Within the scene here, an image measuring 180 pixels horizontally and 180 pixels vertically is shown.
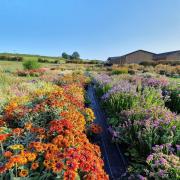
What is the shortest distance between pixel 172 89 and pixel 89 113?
385cm

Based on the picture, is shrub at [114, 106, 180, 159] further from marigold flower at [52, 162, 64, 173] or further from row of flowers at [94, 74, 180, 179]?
marigold flower at [52, 162, 64, 173]

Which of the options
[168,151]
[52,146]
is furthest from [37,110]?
[168,151]

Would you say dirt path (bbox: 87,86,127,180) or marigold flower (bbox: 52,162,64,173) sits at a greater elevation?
marigold flower (bbox: 52,162,64,173)

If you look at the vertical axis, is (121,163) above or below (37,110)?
below

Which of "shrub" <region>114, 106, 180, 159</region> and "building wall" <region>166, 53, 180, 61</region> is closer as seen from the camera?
"shrub" <region>114, 106, 180, 159</region>

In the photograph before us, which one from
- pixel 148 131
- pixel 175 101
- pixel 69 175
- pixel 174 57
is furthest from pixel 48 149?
pixel 174 57

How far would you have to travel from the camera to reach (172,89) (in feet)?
20.8

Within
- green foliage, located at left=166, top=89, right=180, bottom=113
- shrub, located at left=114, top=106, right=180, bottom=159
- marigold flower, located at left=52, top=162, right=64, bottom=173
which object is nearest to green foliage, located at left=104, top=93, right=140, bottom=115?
shrub, located at left=114, top=106, right=180, bottom=159

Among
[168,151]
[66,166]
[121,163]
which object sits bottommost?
[121,163]

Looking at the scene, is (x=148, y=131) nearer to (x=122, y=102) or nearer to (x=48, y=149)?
(x=48, y=149)

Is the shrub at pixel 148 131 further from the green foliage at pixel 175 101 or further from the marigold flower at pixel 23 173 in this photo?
the green foliage at pixel 175 101

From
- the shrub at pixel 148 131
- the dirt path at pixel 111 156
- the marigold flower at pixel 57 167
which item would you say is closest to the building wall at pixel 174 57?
the dirt path at pixel 111 156

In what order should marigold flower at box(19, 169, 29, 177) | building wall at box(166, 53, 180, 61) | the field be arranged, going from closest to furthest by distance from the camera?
1. marigold flower at box(19, 169, 29, 177)
2. the field
3. building wall at box(166, 53, 180, 61)

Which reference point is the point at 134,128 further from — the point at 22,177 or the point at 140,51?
the point at 140,51
